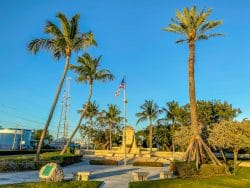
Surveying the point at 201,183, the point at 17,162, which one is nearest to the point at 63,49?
→ the point at 17,162

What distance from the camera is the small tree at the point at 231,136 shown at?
36525 millimetres

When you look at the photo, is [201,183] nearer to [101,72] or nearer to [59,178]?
[59,178]

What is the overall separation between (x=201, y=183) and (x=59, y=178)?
342 inches

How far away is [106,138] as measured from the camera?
8781cm

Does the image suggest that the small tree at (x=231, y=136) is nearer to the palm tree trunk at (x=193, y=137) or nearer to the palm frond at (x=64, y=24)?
the palm tree trunk at (x=193, y=137)

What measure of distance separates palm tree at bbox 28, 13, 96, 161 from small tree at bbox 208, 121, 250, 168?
58.9 feet

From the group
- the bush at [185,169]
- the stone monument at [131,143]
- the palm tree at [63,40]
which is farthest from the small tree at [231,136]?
the stone monument at [131,143]

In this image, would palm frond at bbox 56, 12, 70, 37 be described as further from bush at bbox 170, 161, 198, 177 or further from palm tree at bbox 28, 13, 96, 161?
bush at bbox 170, 161, 198, 177

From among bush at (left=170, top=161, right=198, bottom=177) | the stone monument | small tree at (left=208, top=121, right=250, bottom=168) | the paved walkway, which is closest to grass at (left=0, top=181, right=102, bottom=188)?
the paved walkway

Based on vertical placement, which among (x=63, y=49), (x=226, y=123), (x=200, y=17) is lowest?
(x=226, y=123)

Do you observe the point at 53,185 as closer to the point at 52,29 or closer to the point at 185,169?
the point at 185,169

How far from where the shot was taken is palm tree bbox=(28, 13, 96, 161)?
31078 millimetres

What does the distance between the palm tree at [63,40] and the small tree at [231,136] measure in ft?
58.9

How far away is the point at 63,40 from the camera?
31594 millimetres
